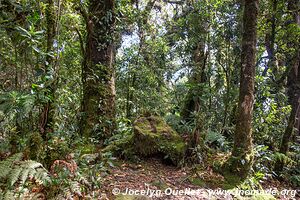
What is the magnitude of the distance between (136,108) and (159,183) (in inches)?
192

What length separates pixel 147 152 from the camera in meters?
4.21

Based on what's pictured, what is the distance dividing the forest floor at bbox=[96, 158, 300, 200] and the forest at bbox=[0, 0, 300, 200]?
0.07 feet

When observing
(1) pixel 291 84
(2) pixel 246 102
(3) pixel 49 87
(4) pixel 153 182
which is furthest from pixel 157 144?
(1) pixel 291 84

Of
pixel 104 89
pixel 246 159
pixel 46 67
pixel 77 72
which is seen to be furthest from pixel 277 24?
pixel 46 67

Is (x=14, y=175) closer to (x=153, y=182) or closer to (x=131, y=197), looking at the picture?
(x=131, y=197)

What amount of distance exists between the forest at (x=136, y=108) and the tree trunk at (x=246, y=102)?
0.06 ft

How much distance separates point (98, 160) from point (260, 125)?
4021mm

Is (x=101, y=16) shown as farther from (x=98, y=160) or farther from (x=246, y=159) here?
(x=246, y=159)

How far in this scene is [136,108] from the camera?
26.9ft

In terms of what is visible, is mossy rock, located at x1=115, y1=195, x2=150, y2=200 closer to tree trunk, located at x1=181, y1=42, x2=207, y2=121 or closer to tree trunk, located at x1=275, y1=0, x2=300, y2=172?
tree trunk, located at x1=275, y1=0, x2=300, y2=172

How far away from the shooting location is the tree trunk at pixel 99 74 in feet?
15.6

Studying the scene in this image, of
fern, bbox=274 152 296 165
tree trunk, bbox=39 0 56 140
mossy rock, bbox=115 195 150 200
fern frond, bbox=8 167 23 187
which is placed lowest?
mossy rock, bbox=115 195 150 200

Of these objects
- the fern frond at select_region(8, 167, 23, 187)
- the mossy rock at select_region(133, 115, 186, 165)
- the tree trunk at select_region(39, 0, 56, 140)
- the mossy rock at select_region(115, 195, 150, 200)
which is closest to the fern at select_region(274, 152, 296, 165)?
the mossy rock at select_region(133, 115, 186, 165)

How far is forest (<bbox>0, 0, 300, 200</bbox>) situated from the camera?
8.60 feet
